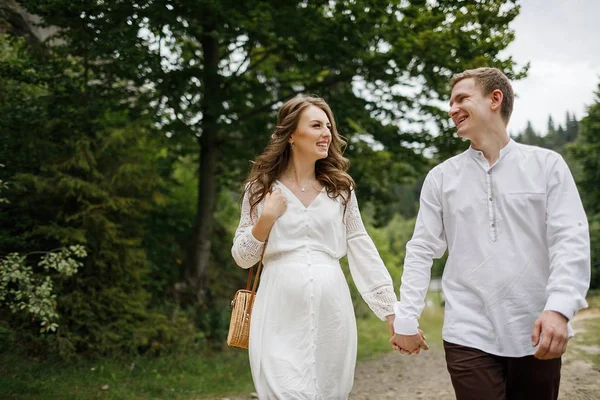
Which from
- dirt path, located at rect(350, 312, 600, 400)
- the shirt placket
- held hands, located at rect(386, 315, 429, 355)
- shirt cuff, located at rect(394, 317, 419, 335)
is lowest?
dirt path, located at rect(350, 312, 600, 400)

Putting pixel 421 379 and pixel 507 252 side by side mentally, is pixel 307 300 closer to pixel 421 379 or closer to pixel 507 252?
pixel 507 252

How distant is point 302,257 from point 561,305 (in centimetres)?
152

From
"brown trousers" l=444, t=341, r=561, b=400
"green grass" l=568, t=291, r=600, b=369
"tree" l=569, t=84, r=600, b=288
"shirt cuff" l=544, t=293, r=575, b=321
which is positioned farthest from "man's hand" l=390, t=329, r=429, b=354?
"tree" l=569, t=84, r=600, b=288

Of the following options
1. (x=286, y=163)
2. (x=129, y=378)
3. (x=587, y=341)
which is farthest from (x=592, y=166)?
(x=286, y=163)

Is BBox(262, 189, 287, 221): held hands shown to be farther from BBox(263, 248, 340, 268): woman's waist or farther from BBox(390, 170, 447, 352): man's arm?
BBox(390, 170, 447, 352): man's arm

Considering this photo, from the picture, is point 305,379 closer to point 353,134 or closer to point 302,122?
point 302,122

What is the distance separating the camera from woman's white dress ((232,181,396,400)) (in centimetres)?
348

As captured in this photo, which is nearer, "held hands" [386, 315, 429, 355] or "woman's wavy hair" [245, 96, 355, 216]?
"held hands" [386, 315, 429, 355]

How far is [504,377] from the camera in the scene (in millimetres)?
3021

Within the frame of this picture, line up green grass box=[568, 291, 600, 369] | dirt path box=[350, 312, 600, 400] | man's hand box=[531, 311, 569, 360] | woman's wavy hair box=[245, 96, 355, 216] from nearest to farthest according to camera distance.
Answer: man's hand box=[531, 311, 569, 360]
woman's wavy hair box=[245, 96, 355, 216]
dirt path box=[350, 312, 600, 400]
green grass box=[568, 291, 600, 369]

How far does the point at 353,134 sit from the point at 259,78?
2.82 metres

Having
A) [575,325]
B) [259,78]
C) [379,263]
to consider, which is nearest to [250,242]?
[379,263]

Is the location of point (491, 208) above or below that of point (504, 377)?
above

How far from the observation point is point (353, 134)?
11312 millimetres
